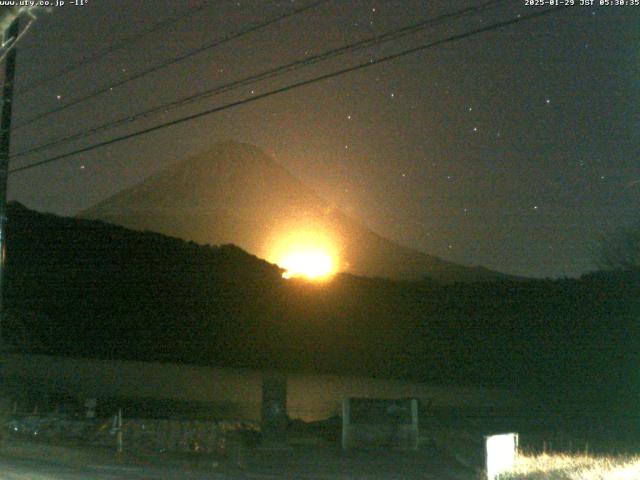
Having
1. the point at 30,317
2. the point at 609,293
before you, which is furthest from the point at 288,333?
the point at 609,293

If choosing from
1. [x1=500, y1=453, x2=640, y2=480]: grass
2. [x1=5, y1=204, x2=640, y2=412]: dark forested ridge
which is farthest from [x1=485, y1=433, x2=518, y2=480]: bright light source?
[x1=5, y1=204, x2=640, y2=412]: dark forested ridge

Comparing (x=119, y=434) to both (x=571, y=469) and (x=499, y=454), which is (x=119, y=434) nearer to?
(x=499, y=454)

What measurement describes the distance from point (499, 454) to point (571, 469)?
1239 millimetres

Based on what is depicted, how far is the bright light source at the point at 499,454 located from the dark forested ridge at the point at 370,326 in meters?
20.4

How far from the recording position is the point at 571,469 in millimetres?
13695

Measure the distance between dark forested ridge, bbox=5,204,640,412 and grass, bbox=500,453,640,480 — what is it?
20122 mm

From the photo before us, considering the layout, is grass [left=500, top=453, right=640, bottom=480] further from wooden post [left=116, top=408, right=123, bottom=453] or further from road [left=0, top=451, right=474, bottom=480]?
wooden post [left=116, top=408, right=123, bottom=453]

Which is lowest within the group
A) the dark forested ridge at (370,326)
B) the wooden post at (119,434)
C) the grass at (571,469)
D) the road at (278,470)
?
the road at (278,470)

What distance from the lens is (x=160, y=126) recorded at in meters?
A: 15.4

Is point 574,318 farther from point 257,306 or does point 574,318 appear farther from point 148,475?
point 148,475

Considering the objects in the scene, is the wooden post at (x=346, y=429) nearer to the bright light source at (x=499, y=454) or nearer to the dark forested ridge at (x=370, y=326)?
the bright light source at (x=499, y=454)

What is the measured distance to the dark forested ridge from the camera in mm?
35875

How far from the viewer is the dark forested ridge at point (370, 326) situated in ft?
118

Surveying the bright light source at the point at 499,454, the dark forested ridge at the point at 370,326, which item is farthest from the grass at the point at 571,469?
the dark forested ridge at the point at 370,326
